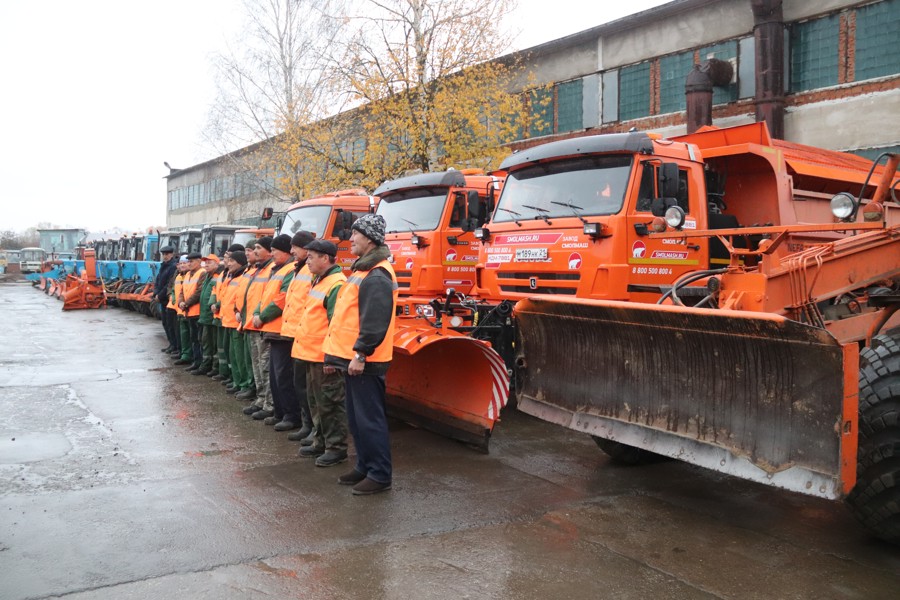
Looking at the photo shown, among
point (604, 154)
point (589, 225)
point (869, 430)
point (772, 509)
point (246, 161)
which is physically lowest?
point (772, 509)

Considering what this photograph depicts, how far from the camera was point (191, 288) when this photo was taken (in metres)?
11.5

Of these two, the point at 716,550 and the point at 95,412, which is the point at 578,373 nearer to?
the point at 716,550

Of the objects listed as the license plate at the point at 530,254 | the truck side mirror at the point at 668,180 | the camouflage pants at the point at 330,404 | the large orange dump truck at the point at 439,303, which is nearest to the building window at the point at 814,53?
the large orange dump truck at the point at 439,303

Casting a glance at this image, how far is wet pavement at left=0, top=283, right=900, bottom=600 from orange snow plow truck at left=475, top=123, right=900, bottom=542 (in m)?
0.49

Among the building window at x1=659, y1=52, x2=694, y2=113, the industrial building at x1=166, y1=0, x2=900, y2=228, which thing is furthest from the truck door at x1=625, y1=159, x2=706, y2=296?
the building window at x1=659, y1=52, x2=694, y2=113

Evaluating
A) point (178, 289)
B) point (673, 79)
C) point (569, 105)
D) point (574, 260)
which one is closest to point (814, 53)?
point (673, 79)

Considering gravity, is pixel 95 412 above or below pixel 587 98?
below

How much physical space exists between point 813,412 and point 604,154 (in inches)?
148

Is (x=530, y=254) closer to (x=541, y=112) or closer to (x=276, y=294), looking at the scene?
(x=276, y=294)

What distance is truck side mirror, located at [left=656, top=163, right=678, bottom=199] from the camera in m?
7.02

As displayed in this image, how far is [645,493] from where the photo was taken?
18.2 feet

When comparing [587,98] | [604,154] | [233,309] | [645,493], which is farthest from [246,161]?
[645,493]

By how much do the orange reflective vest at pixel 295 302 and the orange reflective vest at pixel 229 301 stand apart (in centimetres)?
253

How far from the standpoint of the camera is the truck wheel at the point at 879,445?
13.5 ft
